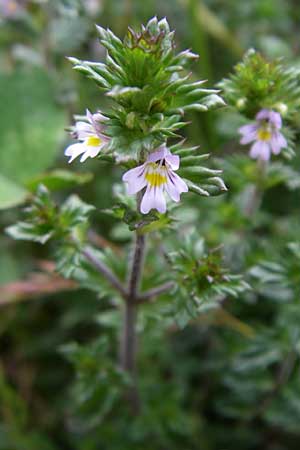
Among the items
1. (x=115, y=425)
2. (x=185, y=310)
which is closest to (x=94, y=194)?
(x=115, y=425)

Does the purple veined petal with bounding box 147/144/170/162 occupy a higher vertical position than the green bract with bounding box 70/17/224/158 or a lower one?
lower

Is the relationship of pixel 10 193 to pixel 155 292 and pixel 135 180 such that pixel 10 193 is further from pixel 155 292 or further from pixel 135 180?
pixel 135 180

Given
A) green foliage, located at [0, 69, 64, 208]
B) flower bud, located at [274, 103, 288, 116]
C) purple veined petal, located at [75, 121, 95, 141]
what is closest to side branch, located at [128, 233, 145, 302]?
purple veined petal, located at [75, 121, 95, 141]

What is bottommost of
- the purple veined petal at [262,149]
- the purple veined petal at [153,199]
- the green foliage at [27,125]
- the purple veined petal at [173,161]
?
the purple veined petal at [153,199]

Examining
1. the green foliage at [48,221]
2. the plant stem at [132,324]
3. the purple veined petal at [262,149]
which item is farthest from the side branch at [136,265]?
the purple veined petal at [262,149]

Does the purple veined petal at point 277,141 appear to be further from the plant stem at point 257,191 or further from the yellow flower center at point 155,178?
the yellow flower center at point 155,178

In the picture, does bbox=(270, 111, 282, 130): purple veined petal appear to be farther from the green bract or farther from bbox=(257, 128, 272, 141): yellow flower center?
the green bract

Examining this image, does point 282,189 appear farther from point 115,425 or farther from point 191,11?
point 115,425
